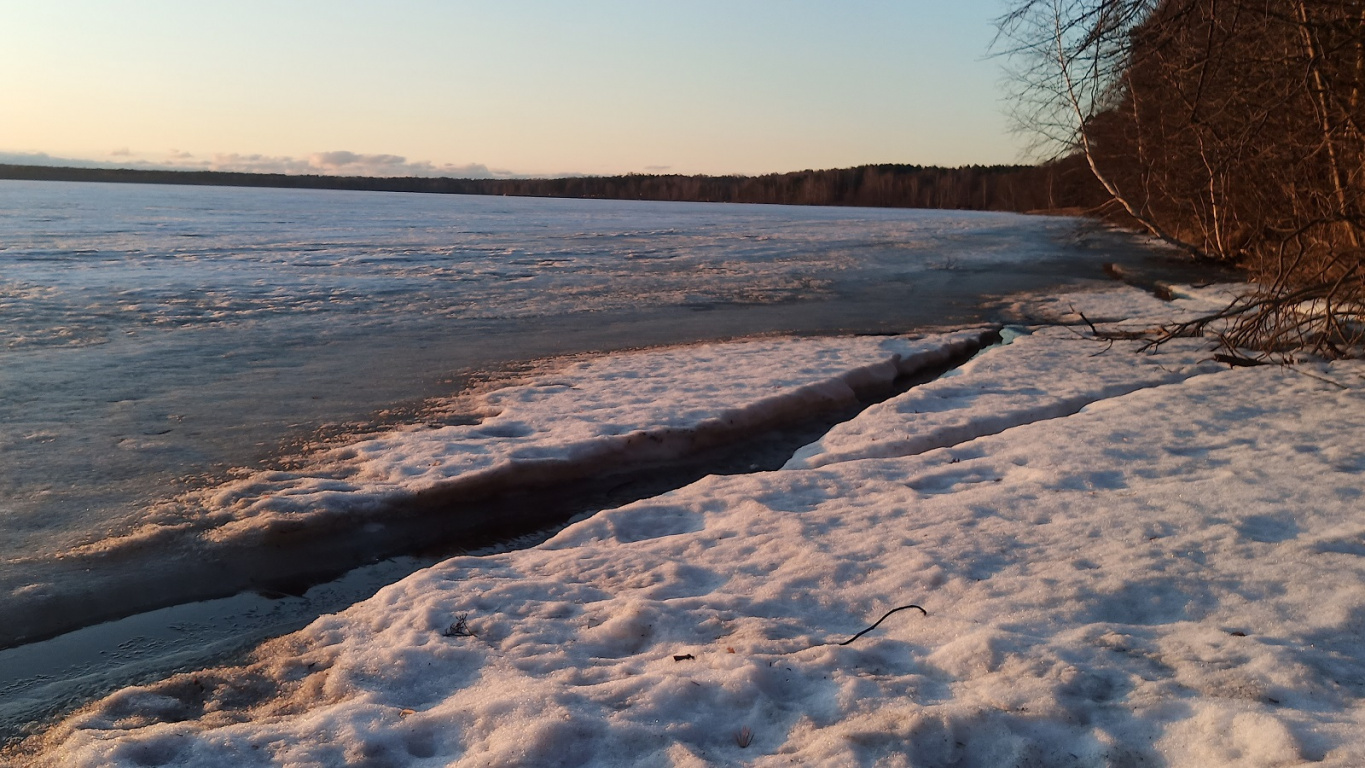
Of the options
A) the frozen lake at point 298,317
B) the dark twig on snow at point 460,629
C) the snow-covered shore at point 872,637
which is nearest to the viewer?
the snow-covered shore at point 872,637

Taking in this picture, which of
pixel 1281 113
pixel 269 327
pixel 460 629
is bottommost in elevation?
pixel 460 629

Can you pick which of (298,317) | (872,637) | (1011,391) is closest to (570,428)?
(872,637)

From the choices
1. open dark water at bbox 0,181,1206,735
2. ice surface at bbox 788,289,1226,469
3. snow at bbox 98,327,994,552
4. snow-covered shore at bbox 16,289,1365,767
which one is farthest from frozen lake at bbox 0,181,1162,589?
ice surface at bbox 788,289,1226,469

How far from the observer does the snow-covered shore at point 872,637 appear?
9.45ft

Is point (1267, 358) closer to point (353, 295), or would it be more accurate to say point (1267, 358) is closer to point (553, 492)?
point (553, 492)

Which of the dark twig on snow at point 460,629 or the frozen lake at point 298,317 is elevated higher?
the frozen lake at point 298,317

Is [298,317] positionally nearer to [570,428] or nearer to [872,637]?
A: [570,428]

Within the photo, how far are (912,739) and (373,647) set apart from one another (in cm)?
225

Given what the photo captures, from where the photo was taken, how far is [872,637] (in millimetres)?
3656

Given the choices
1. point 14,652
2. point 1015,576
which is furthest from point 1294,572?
point 14,652

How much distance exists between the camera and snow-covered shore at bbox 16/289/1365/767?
9.45 ft

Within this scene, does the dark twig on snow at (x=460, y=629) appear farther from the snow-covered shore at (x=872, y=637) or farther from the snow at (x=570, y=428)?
the snow at (x=570, y=428)

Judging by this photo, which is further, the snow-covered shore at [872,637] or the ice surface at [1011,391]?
the ice surface at [1011,391]

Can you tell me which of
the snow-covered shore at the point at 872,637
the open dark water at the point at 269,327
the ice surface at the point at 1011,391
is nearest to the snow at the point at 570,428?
the open dark water at the point at 269,327
